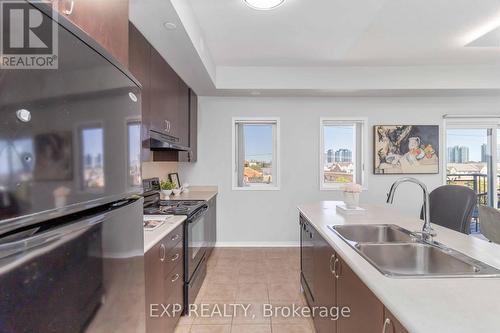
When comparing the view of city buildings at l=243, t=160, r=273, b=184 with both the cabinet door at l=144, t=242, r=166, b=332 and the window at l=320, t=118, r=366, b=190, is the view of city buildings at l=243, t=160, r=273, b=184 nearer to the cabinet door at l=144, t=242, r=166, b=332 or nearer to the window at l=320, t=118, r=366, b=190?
the window at l=320, t=118, r=366, b=190

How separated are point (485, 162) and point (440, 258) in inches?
165

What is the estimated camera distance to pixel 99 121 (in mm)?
727

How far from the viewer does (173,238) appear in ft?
6.41

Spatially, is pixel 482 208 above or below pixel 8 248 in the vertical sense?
below

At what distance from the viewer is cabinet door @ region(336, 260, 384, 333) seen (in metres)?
1.02

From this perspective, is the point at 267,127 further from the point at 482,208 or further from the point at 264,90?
the point at 482,208

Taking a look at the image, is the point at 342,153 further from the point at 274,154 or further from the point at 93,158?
the point at 93,158

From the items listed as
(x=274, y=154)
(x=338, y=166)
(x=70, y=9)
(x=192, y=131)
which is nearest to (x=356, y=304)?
(x=70, y=9)

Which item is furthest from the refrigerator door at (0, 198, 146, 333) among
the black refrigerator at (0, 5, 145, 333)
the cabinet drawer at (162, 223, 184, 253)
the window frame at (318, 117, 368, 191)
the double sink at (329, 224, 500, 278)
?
the window frame at (318, 117, 368, 191)

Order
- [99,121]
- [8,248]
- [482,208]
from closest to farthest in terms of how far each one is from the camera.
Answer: [8,248]
[99,121]
[482,208]

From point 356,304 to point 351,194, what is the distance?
4.36 ft

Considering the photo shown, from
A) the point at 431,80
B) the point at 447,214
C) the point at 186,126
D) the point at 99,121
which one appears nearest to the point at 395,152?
the point at 431,80

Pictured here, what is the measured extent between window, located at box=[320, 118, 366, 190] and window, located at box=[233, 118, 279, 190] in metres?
0.85

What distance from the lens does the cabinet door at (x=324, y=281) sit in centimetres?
159
